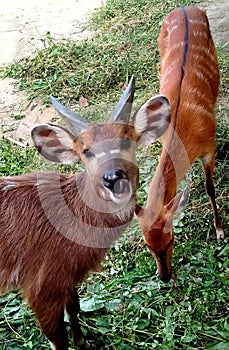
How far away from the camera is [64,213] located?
3242 mm

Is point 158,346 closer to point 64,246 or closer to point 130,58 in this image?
point 64,246

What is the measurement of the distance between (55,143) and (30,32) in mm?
4375

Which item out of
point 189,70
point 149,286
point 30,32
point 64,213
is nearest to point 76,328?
point 149,286

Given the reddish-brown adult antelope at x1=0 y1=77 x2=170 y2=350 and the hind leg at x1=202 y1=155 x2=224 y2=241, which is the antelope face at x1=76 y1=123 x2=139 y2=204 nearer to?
the reddish-brown adult antelope at x1=0 y1=77 x2=170 y2=350

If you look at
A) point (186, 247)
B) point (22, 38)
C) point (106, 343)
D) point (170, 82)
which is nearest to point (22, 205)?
point (106, 343)

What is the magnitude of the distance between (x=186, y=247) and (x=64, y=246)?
116cm

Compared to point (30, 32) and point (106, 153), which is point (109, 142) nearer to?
point (106, 153)

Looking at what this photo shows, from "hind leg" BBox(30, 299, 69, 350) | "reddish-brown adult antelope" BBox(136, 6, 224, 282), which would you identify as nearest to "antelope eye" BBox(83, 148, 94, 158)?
"reddish-brown adult antelope" BBox(136, 6, 224, 282)

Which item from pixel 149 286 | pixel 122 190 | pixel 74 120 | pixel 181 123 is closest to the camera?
pixel 122 190

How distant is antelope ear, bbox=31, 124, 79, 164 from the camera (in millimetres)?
3121

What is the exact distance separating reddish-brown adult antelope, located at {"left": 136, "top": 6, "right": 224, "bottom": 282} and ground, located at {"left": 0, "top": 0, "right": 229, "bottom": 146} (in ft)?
4.77

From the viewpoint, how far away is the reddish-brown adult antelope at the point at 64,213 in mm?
3098

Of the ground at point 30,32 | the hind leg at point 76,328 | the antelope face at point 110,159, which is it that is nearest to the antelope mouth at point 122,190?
the antelope face at point 110,159

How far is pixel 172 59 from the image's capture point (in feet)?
15.0
